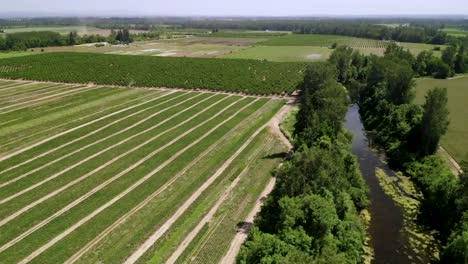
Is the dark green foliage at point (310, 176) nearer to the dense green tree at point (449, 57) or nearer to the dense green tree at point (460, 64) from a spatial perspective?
the dense green tree at point (449, 57)

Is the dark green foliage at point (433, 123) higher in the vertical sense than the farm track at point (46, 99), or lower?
higher

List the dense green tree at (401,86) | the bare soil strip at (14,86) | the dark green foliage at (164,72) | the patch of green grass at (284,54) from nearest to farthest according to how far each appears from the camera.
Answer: the dense green tree at (401,86) → the bare soil strip at (14,86) → the dark green foliage at (164,72) → the patch of green grass at (284,54)

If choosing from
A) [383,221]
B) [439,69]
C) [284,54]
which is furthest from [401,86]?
Result: [284,54]

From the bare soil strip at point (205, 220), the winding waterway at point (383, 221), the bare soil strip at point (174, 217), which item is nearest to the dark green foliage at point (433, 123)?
the winding waterway at point (383, 221)

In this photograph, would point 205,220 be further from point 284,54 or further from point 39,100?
point 284,54

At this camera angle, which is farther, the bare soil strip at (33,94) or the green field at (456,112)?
the bare soil strip at (33,94)
